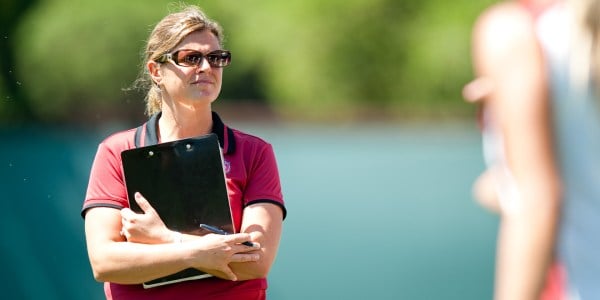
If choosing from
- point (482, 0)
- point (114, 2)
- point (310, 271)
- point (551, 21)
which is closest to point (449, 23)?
point (482, 0)

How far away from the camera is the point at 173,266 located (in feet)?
7.60

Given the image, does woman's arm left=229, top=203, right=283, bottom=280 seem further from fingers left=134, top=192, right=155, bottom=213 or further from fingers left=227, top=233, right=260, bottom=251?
fingers left=134, top=192, right=155, bottom=213

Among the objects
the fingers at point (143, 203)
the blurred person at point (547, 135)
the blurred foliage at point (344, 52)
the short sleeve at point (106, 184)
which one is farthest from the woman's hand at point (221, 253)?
the blurred foliage at point (344, 52)

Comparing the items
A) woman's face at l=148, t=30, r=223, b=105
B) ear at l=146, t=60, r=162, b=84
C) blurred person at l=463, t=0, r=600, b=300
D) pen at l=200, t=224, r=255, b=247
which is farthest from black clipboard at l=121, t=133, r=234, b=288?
blurred person at l=463, t=0, r=600, b=300

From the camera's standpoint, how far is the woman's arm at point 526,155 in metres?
1.34

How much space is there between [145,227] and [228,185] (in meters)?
0.25

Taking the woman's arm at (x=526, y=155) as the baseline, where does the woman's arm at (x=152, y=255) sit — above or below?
below

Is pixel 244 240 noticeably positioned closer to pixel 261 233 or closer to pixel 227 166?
pixel 261 233

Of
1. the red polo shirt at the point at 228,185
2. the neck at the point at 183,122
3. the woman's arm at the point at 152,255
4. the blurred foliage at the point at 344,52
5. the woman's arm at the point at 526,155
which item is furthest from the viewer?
the blurred foliage at the point at 344,52

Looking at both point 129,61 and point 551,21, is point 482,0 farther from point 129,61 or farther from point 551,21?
point 551,21

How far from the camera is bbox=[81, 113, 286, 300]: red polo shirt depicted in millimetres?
2416

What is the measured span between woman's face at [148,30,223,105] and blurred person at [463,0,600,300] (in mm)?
1197

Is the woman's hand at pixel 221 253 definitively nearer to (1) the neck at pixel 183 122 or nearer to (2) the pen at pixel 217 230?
(2) the pen at pixel 217 230

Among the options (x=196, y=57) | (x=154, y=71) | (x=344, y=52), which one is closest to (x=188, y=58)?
(x=196, y=57)
